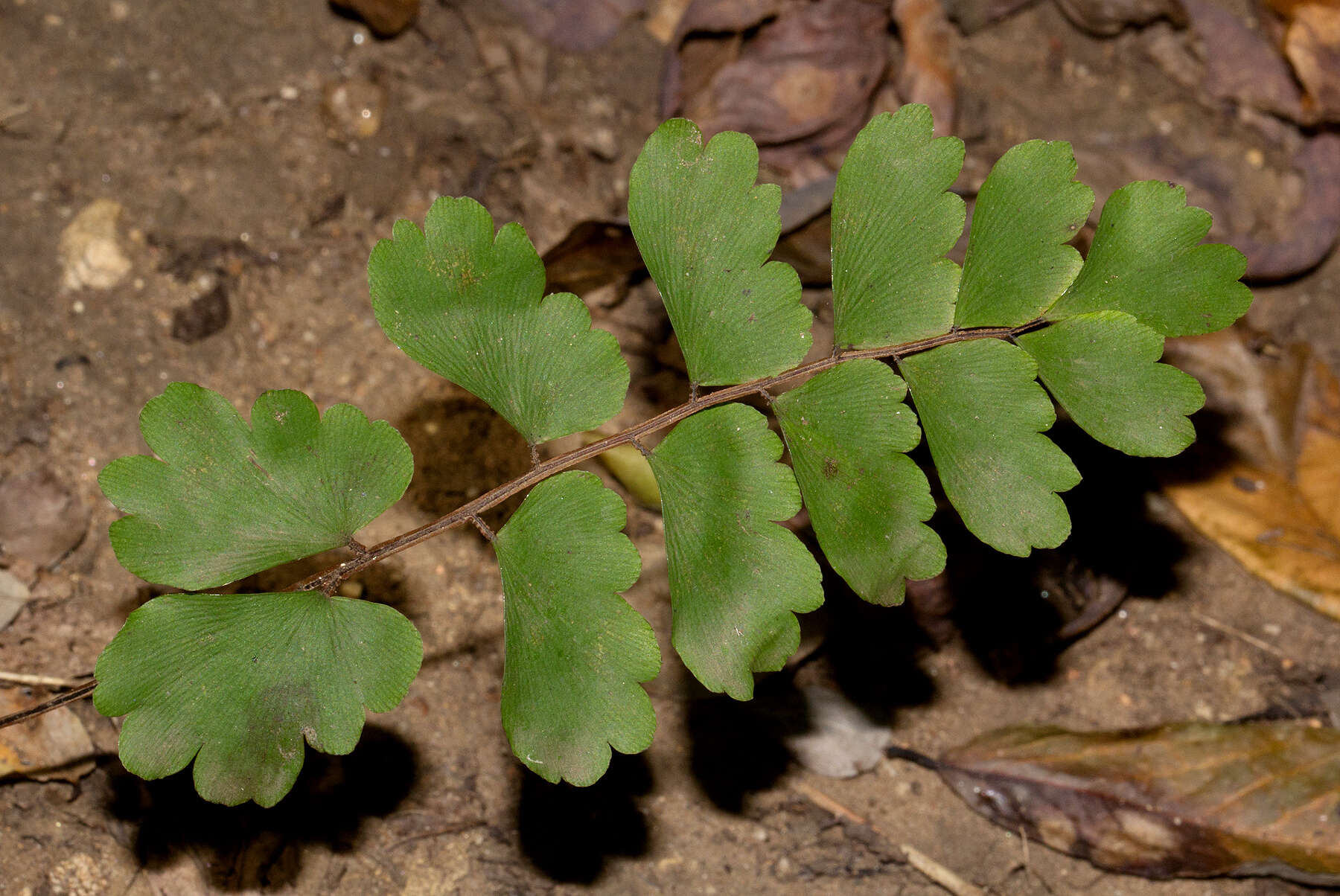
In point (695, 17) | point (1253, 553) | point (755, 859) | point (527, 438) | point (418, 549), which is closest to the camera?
point (527, 438)

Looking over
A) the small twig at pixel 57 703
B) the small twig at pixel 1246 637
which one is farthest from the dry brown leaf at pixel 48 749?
the small twig at pixel 1246 637

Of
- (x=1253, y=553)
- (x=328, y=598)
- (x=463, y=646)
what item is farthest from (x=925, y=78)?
(x=328, y=598)

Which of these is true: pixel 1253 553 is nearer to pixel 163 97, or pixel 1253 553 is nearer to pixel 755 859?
pixel 755 859

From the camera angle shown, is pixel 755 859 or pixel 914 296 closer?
pixel 914 296

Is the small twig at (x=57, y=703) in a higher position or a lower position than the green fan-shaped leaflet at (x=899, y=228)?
lower

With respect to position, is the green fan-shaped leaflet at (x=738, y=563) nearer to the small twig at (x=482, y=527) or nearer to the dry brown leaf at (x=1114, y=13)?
the small twig at (x=482, y=527)
